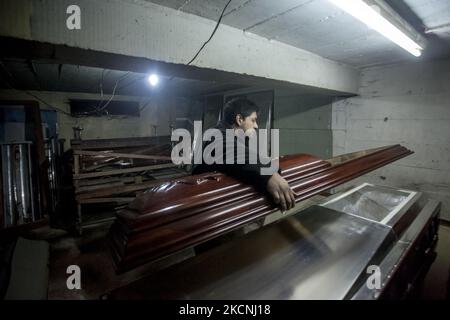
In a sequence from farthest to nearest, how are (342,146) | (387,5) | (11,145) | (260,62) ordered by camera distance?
(342,146) → (11,145) → (260,62) → (387,5)

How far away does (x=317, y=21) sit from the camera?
2.04 m

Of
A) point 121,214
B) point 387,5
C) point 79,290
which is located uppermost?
point 387,5

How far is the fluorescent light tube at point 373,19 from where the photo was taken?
147 cm

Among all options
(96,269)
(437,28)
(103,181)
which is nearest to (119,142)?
(103,181)

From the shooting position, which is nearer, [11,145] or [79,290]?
[79,290]

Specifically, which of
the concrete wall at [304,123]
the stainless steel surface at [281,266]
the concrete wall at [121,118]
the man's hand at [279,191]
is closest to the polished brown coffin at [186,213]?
the man's hand at [279,191]

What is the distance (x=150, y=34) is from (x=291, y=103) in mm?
3727

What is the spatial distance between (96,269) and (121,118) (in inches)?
192

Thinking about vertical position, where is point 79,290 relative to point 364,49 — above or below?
below

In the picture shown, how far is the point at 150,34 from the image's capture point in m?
1.72

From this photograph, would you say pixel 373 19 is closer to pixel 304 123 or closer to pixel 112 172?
pixel 304 123

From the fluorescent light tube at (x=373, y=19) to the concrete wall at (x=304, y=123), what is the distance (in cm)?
215
